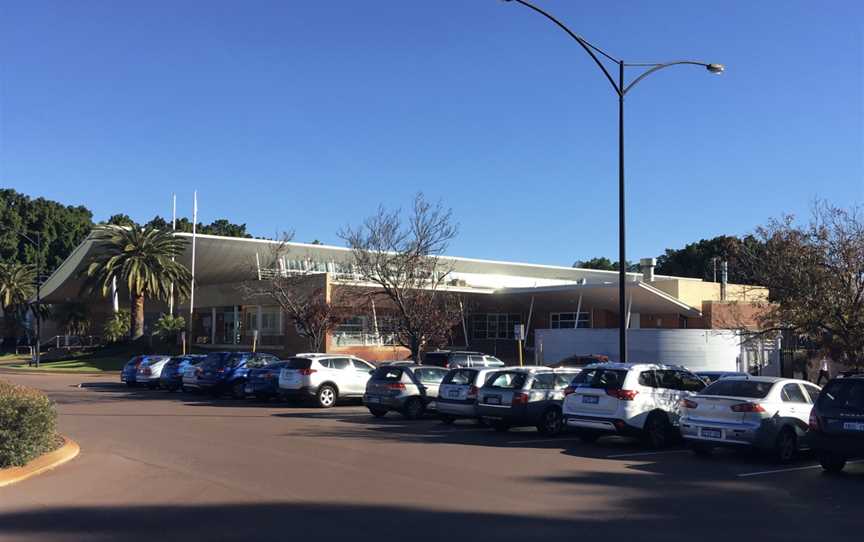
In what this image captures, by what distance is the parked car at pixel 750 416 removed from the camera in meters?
13.3

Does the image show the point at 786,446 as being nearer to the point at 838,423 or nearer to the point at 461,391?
the point at 838,423

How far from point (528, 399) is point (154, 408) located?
11.7 meters

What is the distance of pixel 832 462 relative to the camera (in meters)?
12.5

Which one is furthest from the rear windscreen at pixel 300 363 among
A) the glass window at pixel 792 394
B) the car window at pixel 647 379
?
the glass window at pixel 792 394

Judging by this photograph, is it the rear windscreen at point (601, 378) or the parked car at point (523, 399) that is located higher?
the rear windscreen at point (601, 378)

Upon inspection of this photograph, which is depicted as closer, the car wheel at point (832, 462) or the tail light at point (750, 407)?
the car wheel at point (832, 462)

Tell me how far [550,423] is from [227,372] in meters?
14.5

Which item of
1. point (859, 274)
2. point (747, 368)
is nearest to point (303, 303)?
point (747, 368)

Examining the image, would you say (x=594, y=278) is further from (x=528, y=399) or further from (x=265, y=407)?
(x=528, y=399)

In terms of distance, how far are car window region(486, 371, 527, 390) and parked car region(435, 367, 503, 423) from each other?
0.30 m

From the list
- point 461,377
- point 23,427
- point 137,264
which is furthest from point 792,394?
point 137,264

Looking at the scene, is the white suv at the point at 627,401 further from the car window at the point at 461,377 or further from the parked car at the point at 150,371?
the parked car at the point at 150,371

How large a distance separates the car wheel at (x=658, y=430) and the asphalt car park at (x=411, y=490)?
0.25m

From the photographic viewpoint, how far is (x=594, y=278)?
73.9 metres
